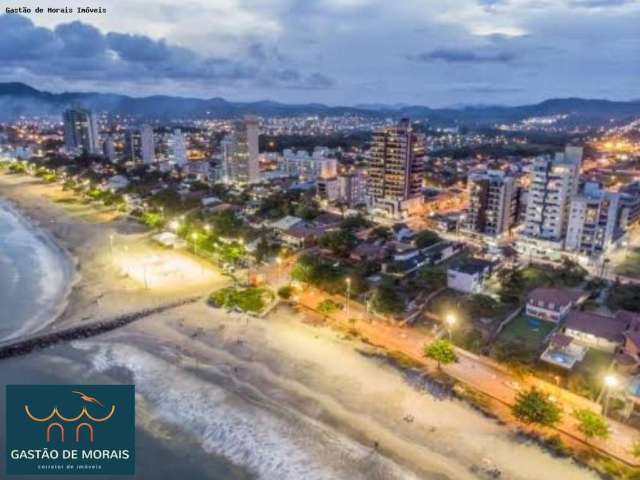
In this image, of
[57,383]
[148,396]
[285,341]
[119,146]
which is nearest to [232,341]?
[285,341]

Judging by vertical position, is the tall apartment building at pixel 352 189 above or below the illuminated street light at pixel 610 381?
above

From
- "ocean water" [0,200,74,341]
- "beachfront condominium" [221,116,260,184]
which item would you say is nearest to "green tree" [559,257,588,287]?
"ocean water" [0,200,74,341]

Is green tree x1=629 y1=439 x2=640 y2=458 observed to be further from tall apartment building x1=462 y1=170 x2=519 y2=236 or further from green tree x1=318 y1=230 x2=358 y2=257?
tall apartment building x1=462 y1=170 x2=519 y2=236

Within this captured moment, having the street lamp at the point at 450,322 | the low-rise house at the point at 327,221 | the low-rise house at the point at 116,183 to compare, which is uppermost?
the low-rise house at the point at 116,183

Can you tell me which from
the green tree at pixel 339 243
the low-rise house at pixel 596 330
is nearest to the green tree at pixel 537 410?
the low-rise house at pixel 596 330

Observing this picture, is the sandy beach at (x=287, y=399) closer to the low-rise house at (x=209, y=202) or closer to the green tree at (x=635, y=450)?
the green tree at (x=635, y=450)
